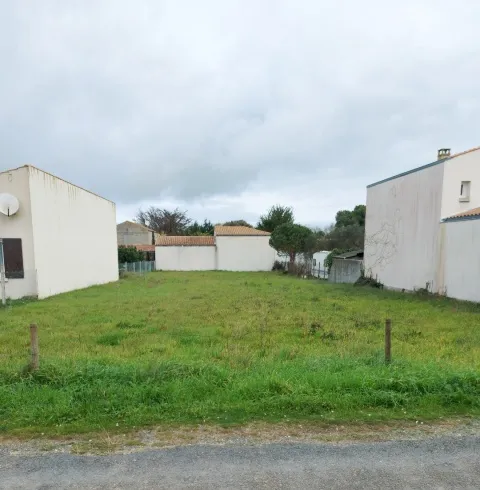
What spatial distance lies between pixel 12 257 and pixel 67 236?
370cm

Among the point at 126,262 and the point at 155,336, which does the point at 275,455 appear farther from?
the point at 126,262

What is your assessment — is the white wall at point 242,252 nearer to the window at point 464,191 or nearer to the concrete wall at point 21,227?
the concrete wall at point 21,227

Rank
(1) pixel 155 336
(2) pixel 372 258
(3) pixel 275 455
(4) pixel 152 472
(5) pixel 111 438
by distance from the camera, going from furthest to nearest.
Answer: (2) pixel 372 258 < (1) pixel 155 336 < (5) pixel 111 438 < (3) pixel 275 455 < (4) pixel 152 472

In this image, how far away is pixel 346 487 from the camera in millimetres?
2609

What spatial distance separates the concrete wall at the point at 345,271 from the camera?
24161 millimetres

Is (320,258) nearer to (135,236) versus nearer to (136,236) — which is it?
(136,236)

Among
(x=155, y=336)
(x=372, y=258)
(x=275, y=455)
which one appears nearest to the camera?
(x=275, y=455)

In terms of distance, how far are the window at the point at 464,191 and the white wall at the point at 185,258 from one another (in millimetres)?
27047

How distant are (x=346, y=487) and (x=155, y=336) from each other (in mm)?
6144

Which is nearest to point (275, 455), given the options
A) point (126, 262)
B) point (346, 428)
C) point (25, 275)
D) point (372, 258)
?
point (346, 428)

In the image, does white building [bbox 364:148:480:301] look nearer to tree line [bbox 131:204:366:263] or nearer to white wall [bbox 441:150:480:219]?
white wall [bbox 441:150:480:219]

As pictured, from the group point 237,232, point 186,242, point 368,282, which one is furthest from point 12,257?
point 237,232

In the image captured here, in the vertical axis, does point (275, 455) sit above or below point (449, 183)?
below

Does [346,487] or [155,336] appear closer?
[346,487]
